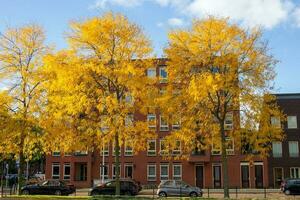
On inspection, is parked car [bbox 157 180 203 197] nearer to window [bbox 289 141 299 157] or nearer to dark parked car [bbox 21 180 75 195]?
dark parked car [bbox 21 180 75 195]

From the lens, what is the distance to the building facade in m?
57.0

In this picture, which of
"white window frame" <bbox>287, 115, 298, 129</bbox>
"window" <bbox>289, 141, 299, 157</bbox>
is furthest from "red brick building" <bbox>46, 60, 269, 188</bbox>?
"white window frame" <bbox>287, 115, 298, 129</bbox>

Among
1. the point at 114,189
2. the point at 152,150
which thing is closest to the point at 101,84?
the point at 114,189

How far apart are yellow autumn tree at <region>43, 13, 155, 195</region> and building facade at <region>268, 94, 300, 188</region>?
34.9 metres

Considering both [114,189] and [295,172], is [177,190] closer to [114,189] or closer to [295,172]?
[114,189]

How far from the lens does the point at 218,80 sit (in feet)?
82.4

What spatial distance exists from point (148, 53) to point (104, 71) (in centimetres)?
310

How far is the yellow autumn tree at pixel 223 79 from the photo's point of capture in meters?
26.3

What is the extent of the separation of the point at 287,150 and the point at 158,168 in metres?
16.6

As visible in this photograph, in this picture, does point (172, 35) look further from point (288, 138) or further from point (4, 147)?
point (288, 138)

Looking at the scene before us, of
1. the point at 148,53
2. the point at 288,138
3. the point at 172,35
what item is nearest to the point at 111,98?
the point at 148,53

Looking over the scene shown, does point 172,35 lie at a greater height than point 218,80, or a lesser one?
greater

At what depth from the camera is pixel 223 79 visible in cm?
2553

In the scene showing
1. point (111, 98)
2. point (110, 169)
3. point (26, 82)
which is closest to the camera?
point (111, 98)
